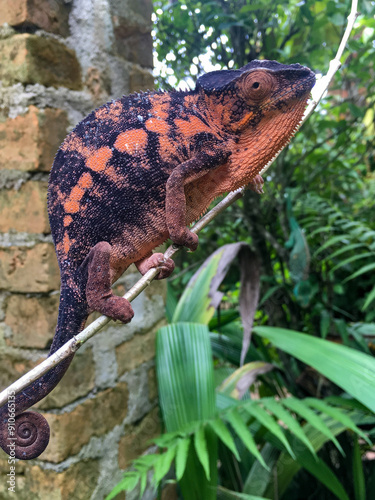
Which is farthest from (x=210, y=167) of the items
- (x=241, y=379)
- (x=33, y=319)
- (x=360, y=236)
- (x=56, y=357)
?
(x=360, y=236)

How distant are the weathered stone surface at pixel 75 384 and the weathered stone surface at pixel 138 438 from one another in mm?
252

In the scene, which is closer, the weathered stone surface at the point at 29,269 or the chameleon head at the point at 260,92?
the chameleon head at the point at 260,92

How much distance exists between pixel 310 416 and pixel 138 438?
1.90 ft

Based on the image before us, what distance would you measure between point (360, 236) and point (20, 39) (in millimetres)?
1232

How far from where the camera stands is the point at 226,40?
0.99 metres

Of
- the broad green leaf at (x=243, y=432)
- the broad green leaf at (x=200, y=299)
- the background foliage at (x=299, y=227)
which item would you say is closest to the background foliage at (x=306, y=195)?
the background foliage at (x=299, y=227)

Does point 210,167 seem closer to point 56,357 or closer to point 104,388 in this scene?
point 56,357

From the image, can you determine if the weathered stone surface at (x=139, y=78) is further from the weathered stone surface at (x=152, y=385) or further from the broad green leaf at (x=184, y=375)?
the weathered stone surface at (x=152, y=385)

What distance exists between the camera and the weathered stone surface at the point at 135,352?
1330 millimetres

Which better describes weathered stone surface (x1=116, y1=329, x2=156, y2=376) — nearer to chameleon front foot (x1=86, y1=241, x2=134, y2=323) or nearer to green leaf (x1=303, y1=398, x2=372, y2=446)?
green leaf (x1=303, y1=398, x2=372, y2=446)

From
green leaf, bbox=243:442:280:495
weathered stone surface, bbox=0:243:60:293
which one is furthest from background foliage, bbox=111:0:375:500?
weathered stone surface, bbox=0:243:60:293

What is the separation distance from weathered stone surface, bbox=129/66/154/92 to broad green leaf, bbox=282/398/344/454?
35.4 inches

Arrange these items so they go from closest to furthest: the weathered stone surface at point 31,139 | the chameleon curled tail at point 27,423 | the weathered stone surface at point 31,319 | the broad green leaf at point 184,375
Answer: the chameleon curled tail at point 27,423, the weathered stone surface at point 31,139, the weathered stone surface at point 31,319, the broad green leaf at point 184,375

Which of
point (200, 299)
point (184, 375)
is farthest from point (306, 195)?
point (184, 375)
